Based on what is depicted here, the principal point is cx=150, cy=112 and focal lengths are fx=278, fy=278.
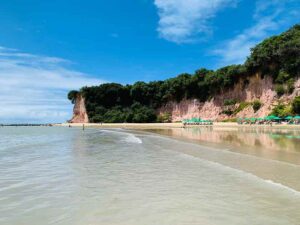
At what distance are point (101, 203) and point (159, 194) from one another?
1.34 m

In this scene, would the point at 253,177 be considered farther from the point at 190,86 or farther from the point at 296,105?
the point at 190,86

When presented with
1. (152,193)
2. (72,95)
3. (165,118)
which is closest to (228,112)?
(165,118)

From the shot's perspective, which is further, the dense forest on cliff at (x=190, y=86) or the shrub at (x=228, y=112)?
the shrub at (x=228, y=112)

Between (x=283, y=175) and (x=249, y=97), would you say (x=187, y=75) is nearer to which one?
(x=249, y=97)

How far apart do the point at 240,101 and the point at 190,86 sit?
1540 centimetres

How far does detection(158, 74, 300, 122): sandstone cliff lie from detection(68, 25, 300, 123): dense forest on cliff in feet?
3.70

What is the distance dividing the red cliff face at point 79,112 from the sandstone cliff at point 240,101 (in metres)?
31.4

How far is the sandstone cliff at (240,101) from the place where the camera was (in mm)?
49794

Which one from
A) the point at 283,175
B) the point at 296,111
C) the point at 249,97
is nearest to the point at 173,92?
the point at 249,97

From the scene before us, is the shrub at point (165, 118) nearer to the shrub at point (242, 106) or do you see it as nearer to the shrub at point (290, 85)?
the shrub at point (242, 106)

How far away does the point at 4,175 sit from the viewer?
8531 millimetres

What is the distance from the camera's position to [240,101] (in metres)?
57.7

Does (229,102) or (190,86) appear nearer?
(229,102)

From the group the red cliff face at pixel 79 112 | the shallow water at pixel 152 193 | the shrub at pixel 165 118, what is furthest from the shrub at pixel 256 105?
the red cliff face at pixel 79 112
